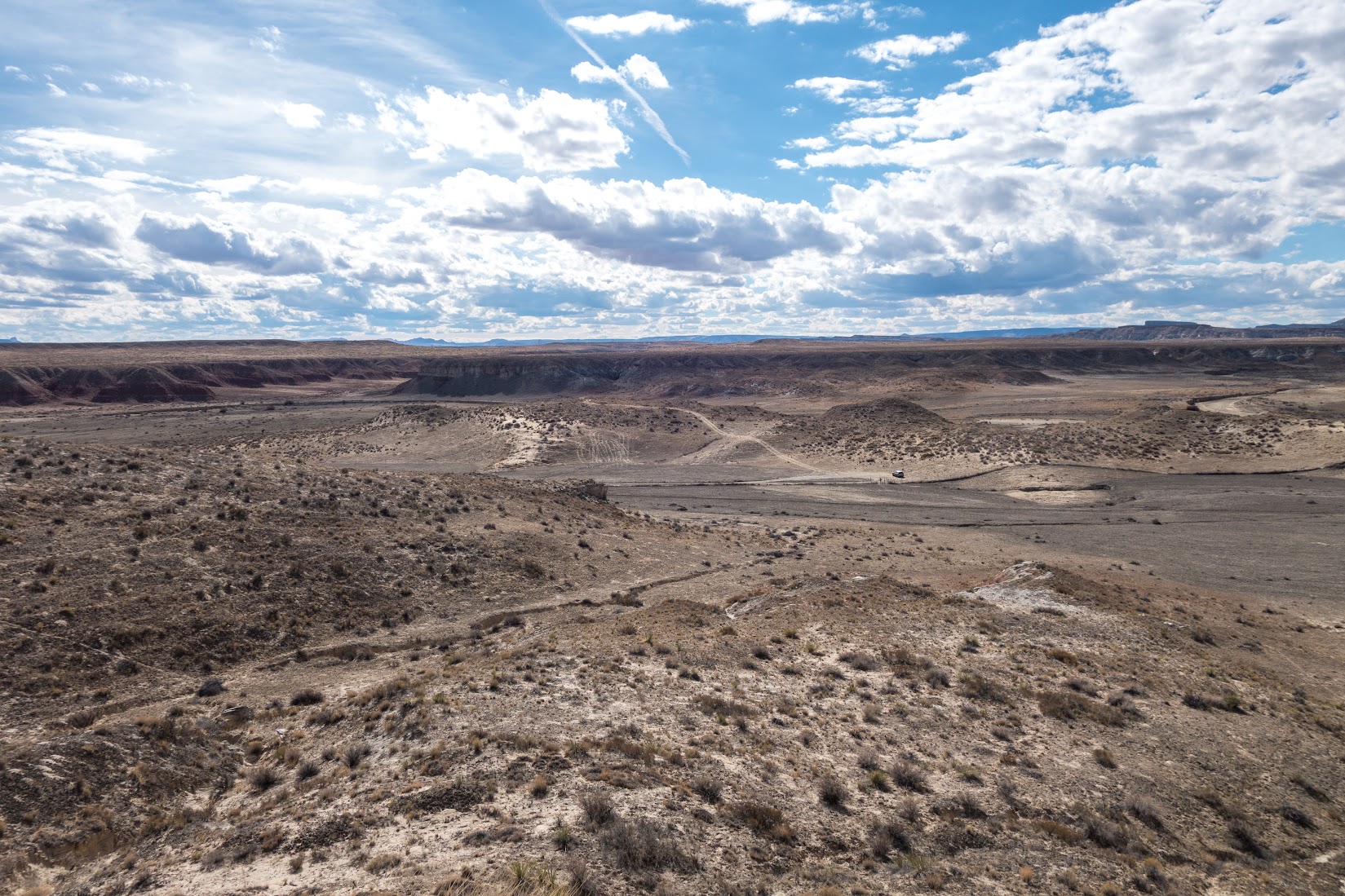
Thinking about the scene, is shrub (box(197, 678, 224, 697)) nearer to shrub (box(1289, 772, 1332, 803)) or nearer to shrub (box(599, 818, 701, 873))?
shrub (box(599, 818, 701, 873))

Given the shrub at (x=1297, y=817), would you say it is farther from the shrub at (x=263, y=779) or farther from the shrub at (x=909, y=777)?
the shrub at (x=263, y=779)

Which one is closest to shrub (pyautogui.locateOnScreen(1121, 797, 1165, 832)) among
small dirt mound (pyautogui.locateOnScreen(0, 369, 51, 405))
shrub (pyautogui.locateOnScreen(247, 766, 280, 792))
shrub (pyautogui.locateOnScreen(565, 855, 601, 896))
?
shrub (pyautogui.locateOnScreen(565, 855, 601, 896))

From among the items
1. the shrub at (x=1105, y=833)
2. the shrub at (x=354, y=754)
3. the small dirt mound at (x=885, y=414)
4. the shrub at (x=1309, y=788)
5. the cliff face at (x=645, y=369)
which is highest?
the cliff face at (x=645, y=369)

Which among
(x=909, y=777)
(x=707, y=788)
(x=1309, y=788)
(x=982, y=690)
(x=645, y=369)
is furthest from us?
(x=645, y=369)

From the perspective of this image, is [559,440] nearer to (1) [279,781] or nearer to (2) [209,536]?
(2) [209,536]

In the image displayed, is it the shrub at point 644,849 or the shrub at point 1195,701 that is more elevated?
the shrub at point 644,849

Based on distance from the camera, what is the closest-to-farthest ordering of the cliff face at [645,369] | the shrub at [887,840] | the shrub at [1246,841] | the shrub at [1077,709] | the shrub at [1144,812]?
the shrub at [887,840] → the shrub at [1246,841] → the shrub at [1144,812] → the shrub at [1077,709] → the cliff face at [645,369]

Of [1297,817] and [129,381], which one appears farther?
[129,381]

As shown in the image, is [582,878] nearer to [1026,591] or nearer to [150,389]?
[1026,591]

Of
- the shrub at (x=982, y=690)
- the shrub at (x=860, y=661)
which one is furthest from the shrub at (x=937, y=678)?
the shrub at (x=860, y=661)

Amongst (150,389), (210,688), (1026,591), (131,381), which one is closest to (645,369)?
(150,389)
